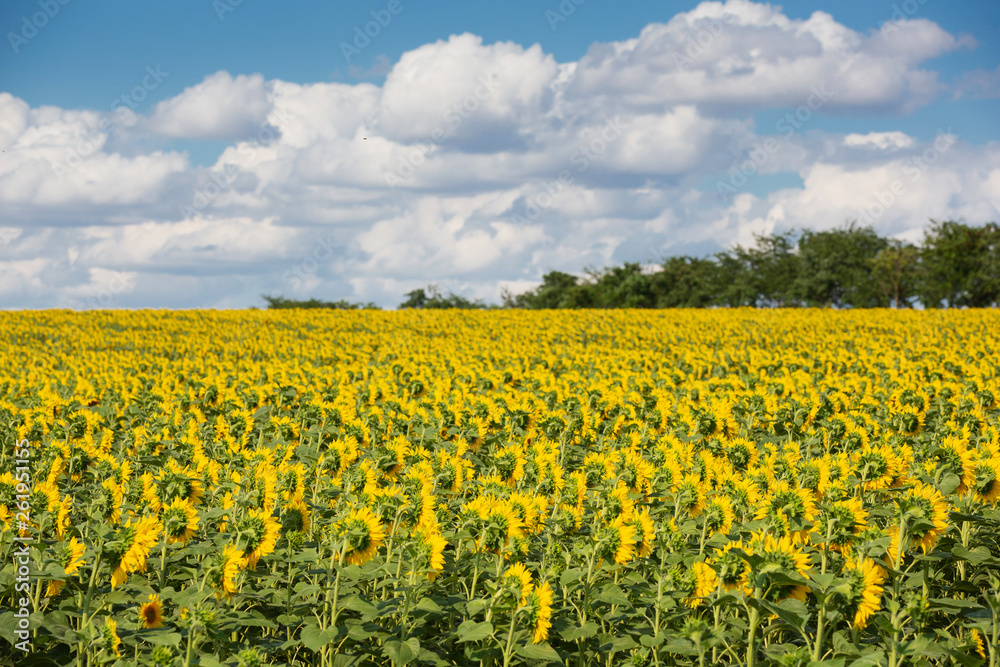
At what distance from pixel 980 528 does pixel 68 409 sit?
33.0ft

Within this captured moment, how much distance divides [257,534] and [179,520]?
0.65m

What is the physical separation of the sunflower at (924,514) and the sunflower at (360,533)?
307 cm

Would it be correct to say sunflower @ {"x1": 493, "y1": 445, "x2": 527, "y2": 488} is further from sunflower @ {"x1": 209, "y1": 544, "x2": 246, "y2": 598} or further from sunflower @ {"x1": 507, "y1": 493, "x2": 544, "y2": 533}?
sunflower @ {"x1": 209, "y1": 544, "x2": 246, "y2": 598}

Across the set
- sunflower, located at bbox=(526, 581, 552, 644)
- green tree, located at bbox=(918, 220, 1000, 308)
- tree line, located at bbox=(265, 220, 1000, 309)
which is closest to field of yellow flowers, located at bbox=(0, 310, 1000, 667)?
sunflower, located at bbox=(526, 581, 552, 644)

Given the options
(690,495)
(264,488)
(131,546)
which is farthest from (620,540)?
(131,546)

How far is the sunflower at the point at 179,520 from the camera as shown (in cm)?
473

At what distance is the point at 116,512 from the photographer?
5.29 metres

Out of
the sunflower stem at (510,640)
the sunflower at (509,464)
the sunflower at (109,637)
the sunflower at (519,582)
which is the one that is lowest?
the sunflower stem at (510,640)

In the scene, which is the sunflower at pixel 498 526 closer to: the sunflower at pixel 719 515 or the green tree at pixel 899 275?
the sunflower at pixel 719 515

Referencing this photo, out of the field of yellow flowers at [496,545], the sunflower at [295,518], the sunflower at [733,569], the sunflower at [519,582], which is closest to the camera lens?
the sunflower at [519,582]

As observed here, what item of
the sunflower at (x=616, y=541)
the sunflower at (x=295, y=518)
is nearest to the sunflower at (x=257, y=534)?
the sunflower at (x=295, y=518)

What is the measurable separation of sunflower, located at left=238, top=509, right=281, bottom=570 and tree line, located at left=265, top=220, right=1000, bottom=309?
200ft

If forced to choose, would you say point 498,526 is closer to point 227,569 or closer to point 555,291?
point 227,569

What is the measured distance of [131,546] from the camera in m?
4.28
